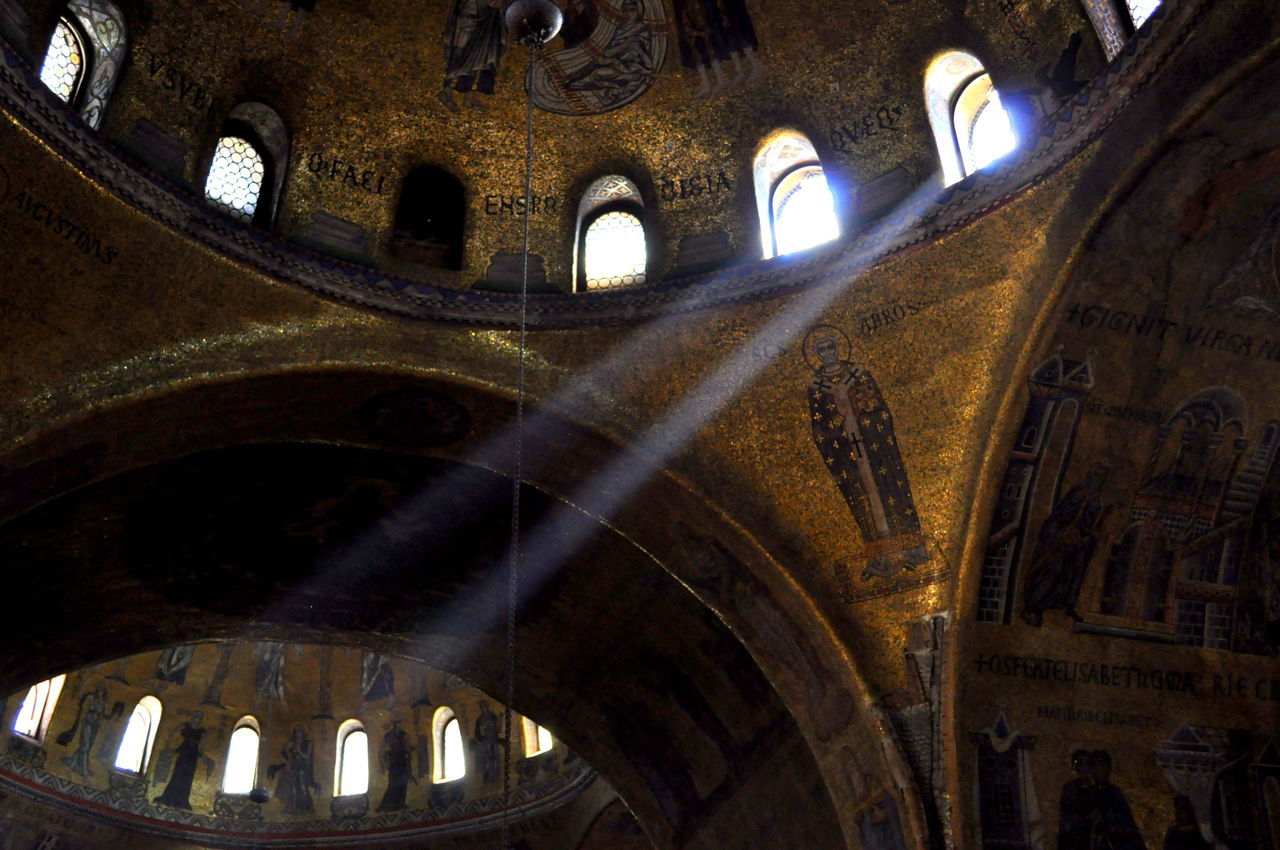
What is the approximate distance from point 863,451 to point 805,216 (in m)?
2.41

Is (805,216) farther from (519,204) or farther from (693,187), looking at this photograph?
(519,204)

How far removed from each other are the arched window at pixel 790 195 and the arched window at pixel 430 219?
2.71 metres

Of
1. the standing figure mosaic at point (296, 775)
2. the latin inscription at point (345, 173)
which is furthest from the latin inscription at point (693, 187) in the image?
the standing figure mosaic at point (296, 775)

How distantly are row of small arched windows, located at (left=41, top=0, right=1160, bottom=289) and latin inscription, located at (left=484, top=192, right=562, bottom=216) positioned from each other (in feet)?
0.86

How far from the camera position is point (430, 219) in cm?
1273

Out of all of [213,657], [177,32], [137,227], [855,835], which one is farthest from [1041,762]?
[213,657]

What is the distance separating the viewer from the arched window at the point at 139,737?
70.3 ft

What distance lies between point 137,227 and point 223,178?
141 cm

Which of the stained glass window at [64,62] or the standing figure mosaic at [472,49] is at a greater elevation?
the standing figure mosaic at [472,49]

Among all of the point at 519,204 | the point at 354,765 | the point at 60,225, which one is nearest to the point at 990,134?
the point at 519,204

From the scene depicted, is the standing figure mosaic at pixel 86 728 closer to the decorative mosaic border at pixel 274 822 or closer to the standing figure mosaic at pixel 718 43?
the decorative mosaic border at pixel 274 822

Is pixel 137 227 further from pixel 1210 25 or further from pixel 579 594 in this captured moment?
pixel 1210 25

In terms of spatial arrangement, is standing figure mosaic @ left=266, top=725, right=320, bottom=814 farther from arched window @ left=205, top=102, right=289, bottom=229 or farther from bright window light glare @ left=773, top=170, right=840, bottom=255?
bright window light glare @ left=773, top=170, right=840, bottom=255

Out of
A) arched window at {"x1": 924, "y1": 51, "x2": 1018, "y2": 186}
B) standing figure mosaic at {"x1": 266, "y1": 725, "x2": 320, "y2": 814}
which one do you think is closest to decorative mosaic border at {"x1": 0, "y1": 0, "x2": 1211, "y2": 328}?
arched window at {"x1": 924, "y1": 51, "x2": 1018, "y2": 186}
